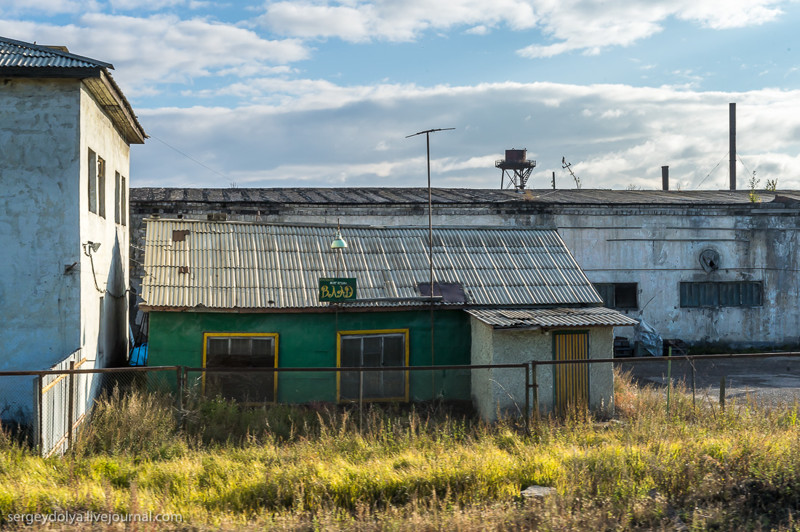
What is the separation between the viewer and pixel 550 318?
12.5 metres

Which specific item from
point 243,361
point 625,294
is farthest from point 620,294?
point 243,361

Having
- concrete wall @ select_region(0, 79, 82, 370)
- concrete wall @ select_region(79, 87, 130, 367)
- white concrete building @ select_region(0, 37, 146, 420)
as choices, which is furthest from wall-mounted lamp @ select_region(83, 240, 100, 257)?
concrete wall @ select_region(0, 79, 82, 370)

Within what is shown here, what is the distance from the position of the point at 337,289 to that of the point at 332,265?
1.30 m

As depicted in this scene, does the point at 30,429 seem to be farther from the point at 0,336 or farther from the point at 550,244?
the point at 550,244

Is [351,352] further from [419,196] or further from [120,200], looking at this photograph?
[419,196]

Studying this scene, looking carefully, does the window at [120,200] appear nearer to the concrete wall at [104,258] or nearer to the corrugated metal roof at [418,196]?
the concrete wall at [104,258]

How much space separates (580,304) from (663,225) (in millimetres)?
10020

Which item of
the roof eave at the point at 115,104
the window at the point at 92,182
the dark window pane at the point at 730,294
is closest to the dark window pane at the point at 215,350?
the window at the point at 92,182

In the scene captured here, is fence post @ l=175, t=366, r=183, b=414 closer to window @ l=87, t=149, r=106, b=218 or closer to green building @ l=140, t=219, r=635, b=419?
green building @ l=140, t=219, r=635, b=419

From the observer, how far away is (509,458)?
27.4 ft

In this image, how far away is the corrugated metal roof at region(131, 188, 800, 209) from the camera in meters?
21.4

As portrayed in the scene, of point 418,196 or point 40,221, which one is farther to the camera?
point 418,196

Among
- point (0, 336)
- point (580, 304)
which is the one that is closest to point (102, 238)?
point (0, 336)

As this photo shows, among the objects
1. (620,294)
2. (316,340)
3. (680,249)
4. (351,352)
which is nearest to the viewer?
(316,340)
